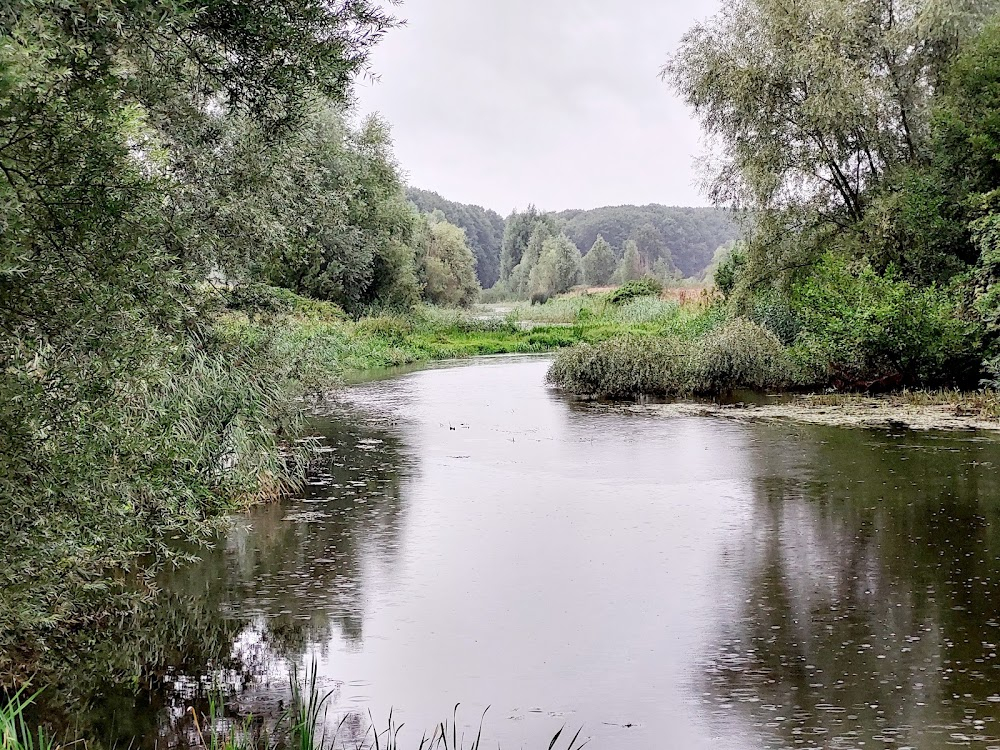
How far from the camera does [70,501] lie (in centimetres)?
382

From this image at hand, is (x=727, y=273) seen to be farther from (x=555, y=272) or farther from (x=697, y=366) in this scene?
(x=555, y=272)

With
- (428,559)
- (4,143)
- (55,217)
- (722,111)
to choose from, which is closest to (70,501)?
(55,217)

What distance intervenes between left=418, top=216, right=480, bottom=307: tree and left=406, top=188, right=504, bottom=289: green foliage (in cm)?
3934

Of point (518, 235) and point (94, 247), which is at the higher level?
point (518, 235)

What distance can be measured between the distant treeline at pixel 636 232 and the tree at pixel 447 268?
144 feet

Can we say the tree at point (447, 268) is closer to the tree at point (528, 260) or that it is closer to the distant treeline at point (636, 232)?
the tree at point (528, 260)

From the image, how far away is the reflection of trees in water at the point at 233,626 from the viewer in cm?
455

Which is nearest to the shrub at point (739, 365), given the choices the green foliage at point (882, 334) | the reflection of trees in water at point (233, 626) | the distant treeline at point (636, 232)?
the green foliage at point (882, 334)

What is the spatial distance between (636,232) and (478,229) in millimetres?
16469

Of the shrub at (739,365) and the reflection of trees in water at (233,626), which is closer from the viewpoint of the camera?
the reflection of trees in water at (233,626)

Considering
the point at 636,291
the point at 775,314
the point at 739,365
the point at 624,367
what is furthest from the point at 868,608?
the point at 636,291

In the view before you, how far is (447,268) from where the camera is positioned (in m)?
47.1

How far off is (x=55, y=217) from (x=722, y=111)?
55.0 ft

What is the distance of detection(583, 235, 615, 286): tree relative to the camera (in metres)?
73.1
